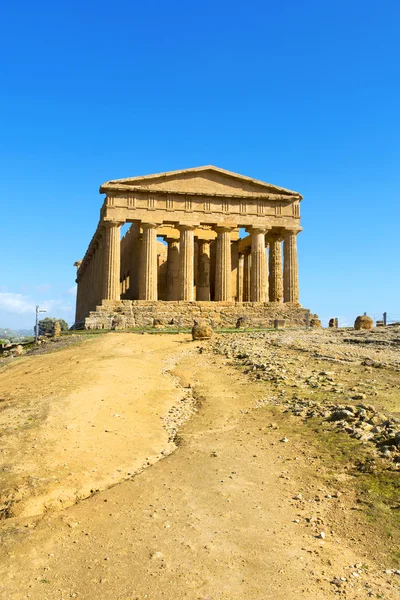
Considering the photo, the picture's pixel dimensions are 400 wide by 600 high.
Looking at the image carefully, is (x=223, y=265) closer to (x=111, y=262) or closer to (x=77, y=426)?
(x=111, y=262)

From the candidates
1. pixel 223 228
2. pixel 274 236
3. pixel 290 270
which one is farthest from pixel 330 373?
pixel 274 236

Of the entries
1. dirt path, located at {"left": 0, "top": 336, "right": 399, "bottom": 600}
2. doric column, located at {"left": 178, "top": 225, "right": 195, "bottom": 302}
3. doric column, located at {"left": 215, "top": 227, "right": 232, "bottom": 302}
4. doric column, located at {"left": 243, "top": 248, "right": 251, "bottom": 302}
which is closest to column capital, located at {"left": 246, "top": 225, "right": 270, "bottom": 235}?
doric column, located at {"left": 215, "top": 227, "right": 232, "bottom": 302}

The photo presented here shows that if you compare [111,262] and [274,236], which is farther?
[274,236]

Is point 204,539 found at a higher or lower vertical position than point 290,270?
lower

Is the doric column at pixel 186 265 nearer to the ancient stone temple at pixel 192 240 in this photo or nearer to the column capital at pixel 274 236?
the ancient stone temple at pixel 192 240

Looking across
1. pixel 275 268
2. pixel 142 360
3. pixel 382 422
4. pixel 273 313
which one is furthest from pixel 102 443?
pixel 275 268

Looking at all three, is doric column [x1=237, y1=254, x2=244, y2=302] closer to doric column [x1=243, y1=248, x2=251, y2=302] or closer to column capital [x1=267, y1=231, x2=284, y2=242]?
doric column [x1=243, y1=248, x2=251, y2=302]

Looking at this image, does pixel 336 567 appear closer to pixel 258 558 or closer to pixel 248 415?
pixel 258 558

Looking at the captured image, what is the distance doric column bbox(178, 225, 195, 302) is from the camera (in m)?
41.4

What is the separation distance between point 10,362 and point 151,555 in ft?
67.2

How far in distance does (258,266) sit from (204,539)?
3687cm

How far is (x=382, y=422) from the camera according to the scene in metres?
10.8

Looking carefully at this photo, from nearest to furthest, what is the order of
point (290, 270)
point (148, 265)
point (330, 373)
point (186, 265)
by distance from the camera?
point (330, 373) < point (148, 265) < point (186, 265) < point (290, 270)

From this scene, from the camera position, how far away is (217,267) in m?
43.3
